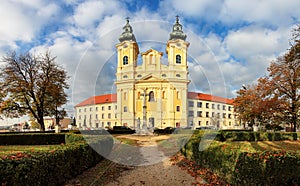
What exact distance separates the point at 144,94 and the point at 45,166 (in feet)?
80.7

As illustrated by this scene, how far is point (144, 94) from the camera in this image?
100 ft

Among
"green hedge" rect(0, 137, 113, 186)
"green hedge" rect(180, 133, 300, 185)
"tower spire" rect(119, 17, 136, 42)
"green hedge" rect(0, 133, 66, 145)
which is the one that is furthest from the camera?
"green hedge" rect(0, 133, 66, 145)

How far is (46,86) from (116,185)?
2495cm

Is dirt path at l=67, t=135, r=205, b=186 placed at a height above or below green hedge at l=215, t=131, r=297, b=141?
above

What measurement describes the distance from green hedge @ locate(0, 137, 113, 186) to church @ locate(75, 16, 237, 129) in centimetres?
285

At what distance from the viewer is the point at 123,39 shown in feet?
43.0

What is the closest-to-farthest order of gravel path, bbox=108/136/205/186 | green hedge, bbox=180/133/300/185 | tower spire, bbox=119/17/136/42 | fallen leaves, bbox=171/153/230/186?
green hedge, bbox=180/133/300/185 → fallen leaves, bbox=171/153/230/186 → gravel path, bbox=108/136/205/186 → tower spire, bbox=119/17/136/42

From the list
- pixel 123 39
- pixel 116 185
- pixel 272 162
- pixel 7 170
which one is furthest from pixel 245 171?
pixel 123 39

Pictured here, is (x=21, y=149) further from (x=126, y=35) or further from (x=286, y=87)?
(x=286, y=87)

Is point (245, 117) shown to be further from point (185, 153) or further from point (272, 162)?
point (272, 162)

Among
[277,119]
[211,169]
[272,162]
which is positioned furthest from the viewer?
[277,119]

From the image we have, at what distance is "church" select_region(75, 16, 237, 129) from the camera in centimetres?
1268

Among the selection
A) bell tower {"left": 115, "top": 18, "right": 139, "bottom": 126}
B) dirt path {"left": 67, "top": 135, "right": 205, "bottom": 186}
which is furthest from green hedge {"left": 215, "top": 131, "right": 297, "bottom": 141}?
dirt path {"left": 67, "top": 135, "right": 205, "bottom": 186}

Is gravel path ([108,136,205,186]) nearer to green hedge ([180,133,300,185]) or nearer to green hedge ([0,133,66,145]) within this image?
green hedge ([180,133,300,185])
